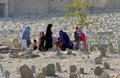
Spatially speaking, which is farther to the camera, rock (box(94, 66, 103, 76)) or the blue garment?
the blue garment

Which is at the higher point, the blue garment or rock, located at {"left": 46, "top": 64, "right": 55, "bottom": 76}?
the blue garment

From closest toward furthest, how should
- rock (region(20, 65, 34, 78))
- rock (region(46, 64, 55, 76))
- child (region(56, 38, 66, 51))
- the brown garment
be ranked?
rock (region(20, 65, 34, 78)) < rock (region(46, 64, 55, 76)) < child (region(56, 38, 66, 51)) < the brown garment

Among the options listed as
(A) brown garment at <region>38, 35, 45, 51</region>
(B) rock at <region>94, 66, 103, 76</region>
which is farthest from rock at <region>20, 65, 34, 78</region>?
(A) brown garment at <region>38, 35, 45, 51</region>

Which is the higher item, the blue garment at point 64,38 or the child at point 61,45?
the blue garment at point 64,38

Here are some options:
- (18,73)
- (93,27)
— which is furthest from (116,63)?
(93,27)

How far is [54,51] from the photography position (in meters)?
18.1

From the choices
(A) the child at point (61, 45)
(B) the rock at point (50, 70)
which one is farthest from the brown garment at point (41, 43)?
(B) the rock at point (50, 70)

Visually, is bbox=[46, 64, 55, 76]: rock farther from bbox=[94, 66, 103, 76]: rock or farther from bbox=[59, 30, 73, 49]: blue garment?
bbox=[59, 30, 73, 49]: blue garment

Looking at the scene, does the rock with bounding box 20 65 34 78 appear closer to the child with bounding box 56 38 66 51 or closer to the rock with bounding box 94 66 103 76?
the rock with bounding box 94 66 103 76

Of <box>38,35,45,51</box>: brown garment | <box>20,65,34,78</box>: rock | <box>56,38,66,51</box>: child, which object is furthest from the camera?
<box>38,35,45,51</box>: brown garment

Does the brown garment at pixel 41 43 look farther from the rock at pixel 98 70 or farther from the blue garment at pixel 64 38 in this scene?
the rock at pixel 98 70

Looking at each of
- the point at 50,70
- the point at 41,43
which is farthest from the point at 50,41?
the point at 50,70

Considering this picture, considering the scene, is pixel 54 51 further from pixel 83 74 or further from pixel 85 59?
pixel 83 74

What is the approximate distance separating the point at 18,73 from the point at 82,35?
650 centimetres
